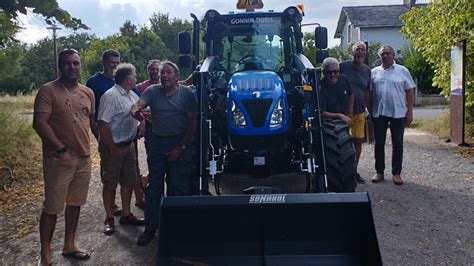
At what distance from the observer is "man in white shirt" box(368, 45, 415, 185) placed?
7.20 m

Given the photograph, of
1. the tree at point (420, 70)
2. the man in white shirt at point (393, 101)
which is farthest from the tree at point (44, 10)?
the tree at point (420, 70)

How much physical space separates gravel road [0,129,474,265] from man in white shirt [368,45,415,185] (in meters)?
0.59

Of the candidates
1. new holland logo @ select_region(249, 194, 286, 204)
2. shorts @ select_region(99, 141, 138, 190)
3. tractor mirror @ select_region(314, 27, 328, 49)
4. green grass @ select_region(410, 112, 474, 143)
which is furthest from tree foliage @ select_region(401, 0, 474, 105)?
new holland logo @ select_region(249, 194, 286, 204)

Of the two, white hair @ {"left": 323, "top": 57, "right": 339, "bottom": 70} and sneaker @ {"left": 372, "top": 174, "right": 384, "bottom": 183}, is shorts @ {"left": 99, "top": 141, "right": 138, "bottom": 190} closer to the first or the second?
white hair @ {"left": 323, "top": 57, "right": 339, "bottom": 70}

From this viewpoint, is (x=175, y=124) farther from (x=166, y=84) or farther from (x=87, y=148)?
(x=87, y=148)

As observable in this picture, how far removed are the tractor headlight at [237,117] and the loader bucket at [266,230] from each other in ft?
4.25

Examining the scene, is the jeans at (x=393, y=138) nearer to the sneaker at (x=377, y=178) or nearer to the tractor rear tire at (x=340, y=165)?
the sneaker at (x=377, y=178)

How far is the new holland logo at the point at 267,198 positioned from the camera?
12.9ft

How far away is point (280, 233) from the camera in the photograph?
13.5ft

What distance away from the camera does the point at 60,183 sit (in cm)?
461

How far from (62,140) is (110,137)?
2.48ft

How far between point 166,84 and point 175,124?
0.41 metres

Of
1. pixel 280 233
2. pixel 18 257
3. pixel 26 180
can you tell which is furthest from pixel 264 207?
pixel 26 180

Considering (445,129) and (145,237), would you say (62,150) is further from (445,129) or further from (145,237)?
(445,129)
